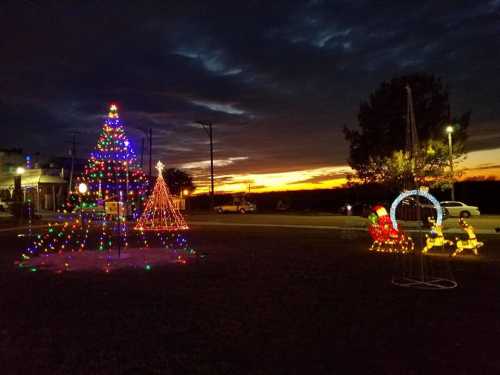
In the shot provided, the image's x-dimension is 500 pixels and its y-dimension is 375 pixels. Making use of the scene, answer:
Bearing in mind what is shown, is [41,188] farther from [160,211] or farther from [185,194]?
[160,211]

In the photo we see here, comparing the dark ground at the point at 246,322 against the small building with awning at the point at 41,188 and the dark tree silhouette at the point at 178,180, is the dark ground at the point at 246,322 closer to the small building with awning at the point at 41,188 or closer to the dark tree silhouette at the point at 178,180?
the small building with awning at the point at 41,188

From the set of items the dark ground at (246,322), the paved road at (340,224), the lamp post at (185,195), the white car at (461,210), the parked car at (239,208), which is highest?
the lamp post at (185,195)

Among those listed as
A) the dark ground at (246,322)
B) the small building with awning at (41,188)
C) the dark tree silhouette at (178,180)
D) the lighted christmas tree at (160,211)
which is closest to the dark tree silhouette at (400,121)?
the lighted christmas tree at (160,211)

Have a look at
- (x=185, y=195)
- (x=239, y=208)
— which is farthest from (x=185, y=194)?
(x=239, y=208)

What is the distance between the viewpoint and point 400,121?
36094 mm

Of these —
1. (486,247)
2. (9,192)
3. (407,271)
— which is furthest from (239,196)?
(407,271)

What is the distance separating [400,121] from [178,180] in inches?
2199

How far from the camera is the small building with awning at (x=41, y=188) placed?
180 feet

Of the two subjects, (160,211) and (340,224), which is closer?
(160,211)

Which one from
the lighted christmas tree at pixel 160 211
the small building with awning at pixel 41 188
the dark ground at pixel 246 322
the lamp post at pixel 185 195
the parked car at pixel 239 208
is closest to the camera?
the dark ground at pixel 246 322

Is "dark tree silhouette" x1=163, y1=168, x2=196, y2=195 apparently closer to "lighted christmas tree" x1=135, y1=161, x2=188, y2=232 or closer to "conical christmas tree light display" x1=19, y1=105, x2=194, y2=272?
"conical christmas tree light display" x1=19, y1=105, x2=194, y2=272

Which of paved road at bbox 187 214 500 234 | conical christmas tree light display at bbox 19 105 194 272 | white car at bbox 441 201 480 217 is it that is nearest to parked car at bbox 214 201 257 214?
paved road at bbox 187 214 500 234

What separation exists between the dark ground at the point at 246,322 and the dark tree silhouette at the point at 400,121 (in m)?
24.1

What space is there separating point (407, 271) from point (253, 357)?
26.0 feet
